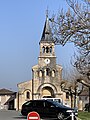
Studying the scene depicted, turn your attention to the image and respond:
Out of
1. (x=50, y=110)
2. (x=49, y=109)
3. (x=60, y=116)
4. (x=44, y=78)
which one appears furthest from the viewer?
(x=44, y=78)

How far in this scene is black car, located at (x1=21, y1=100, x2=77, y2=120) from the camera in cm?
3161

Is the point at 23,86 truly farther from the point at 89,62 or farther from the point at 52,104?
the point at 89,62

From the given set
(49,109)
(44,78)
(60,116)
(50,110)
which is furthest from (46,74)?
(60,116)

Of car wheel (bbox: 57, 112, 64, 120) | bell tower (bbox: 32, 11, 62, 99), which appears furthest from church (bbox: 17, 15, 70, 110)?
car wheel (bbox: 57, 112, 64, 120)

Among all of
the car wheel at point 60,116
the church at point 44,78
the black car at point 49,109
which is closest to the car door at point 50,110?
the black car at point 49,109

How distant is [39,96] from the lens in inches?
3319

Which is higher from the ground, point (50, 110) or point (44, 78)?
point (44, 78)

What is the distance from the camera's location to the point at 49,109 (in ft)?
108

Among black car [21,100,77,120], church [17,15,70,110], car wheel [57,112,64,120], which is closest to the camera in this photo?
car wheel [57,112,64,120]

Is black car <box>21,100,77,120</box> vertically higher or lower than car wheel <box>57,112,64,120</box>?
higher

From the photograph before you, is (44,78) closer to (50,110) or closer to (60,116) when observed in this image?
(50,110)

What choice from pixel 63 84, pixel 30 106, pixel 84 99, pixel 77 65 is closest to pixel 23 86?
pixel 84 99

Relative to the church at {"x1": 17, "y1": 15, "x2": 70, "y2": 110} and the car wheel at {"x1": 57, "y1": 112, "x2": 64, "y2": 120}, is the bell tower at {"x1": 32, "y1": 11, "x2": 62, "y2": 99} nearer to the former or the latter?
the church at {"x1": 17, "y1": 15, "x2": 70, "y2": 110}

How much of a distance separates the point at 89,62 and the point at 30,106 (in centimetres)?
1015
